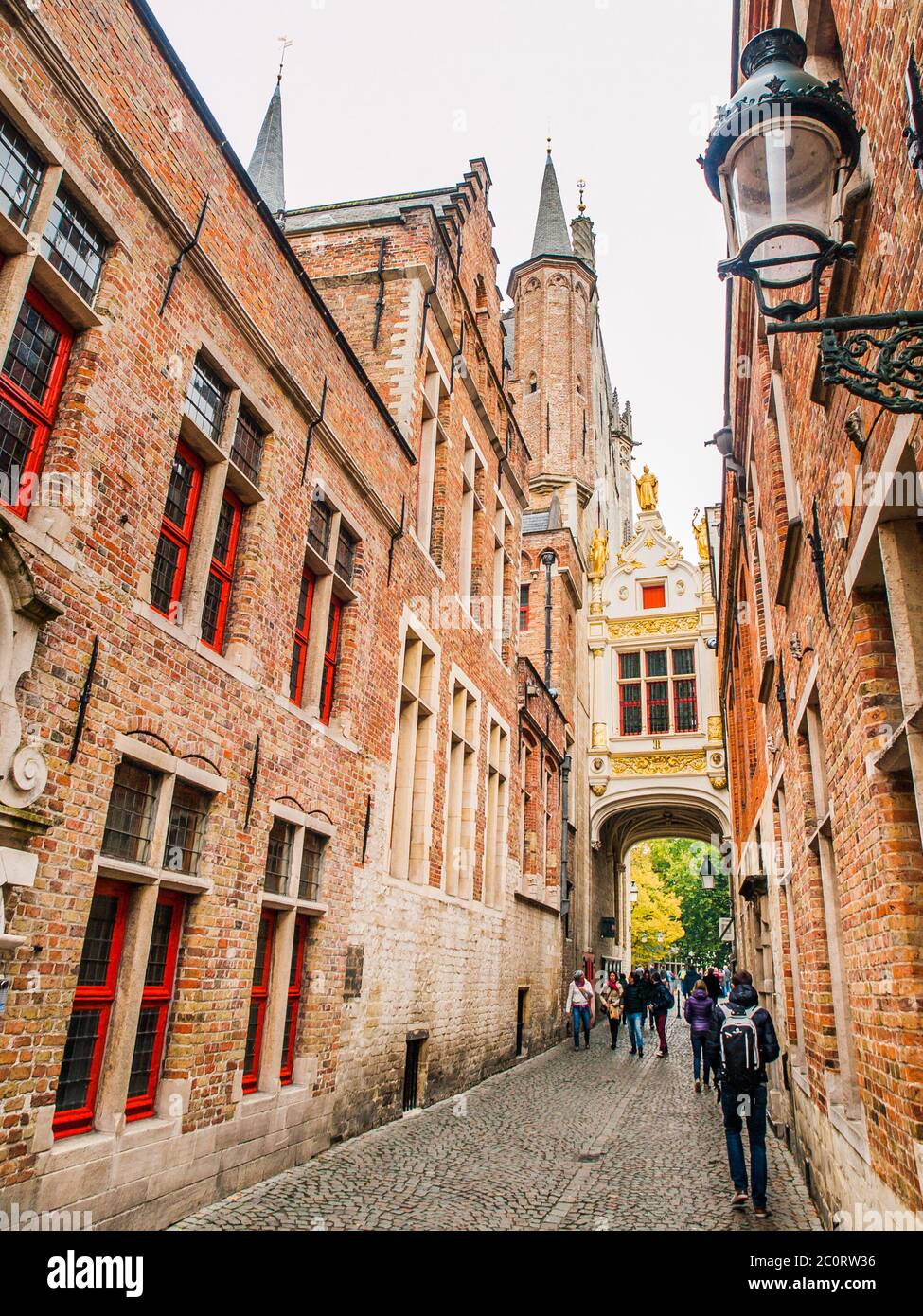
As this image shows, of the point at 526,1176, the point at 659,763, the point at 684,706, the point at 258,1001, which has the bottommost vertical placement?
the point at 526,1176

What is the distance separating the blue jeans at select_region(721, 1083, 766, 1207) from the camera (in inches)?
240

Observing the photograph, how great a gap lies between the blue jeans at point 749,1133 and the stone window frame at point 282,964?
11.3 ft

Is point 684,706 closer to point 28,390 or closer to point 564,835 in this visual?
point 564,835

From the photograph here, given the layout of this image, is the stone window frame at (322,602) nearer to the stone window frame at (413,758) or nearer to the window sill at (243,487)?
the window sill at (243,487)

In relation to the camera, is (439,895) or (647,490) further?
(647,490)

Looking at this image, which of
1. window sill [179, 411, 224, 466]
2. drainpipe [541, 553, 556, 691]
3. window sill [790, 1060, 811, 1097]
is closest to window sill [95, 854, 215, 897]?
window sill [179, 411, 224, 466]

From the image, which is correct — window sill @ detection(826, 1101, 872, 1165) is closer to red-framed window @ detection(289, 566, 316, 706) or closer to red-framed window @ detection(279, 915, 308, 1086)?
red-framed window @ detection(279, 915, 308, 1086)

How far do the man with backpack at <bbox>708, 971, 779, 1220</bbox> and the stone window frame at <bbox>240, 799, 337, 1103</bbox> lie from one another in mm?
3422

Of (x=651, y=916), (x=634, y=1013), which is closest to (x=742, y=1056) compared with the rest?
(x=634, y=1013)

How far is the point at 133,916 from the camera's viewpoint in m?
5.25

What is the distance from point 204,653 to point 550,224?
134 feet

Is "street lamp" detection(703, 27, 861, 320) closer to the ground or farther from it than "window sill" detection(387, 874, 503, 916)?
farther from it

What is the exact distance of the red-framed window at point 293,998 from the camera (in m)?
7.34
